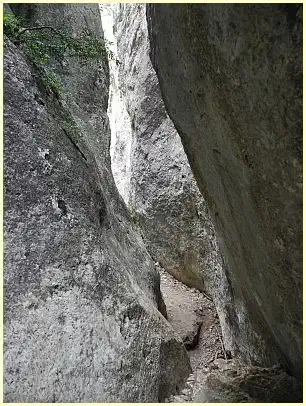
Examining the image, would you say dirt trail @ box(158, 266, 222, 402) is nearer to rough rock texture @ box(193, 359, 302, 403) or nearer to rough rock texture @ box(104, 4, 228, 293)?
rough rock texture @ box(104, 4, 228, 293)

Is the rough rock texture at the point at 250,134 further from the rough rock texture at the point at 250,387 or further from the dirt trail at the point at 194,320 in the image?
the dirt trail at the point at 194,320

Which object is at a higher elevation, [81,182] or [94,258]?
[81,182]

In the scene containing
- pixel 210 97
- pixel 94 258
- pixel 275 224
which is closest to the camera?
pixel 275 224

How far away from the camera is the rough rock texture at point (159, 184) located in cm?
1210

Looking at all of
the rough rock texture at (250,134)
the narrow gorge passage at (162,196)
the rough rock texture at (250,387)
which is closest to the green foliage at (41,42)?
the rough rock texture at (250,134)

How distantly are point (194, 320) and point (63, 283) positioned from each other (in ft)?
19.6

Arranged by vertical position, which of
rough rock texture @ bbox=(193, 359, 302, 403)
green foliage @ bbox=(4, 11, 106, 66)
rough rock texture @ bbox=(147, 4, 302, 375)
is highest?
green foliage @ bbox=(4, 11, 106, 66)

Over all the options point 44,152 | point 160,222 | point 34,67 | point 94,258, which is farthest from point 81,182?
point 160,222

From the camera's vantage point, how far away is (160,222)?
12.9 meters

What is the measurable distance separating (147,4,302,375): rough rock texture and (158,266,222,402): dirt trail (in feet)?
8.69

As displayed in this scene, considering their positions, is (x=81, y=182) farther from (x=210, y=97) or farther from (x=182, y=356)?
(x=182, y=356)

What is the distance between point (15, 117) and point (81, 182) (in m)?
1.30

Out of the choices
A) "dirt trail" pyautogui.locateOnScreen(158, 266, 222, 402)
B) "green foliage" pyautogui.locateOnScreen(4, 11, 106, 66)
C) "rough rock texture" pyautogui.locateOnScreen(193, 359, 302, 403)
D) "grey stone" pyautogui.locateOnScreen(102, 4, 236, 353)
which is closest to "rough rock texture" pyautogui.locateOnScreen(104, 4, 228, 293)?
"grey stone" pyautogui.locateOnScreen(102, 4, 236, 353)

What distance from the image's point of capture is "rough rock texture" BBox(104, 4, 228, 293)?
12.1 meters
